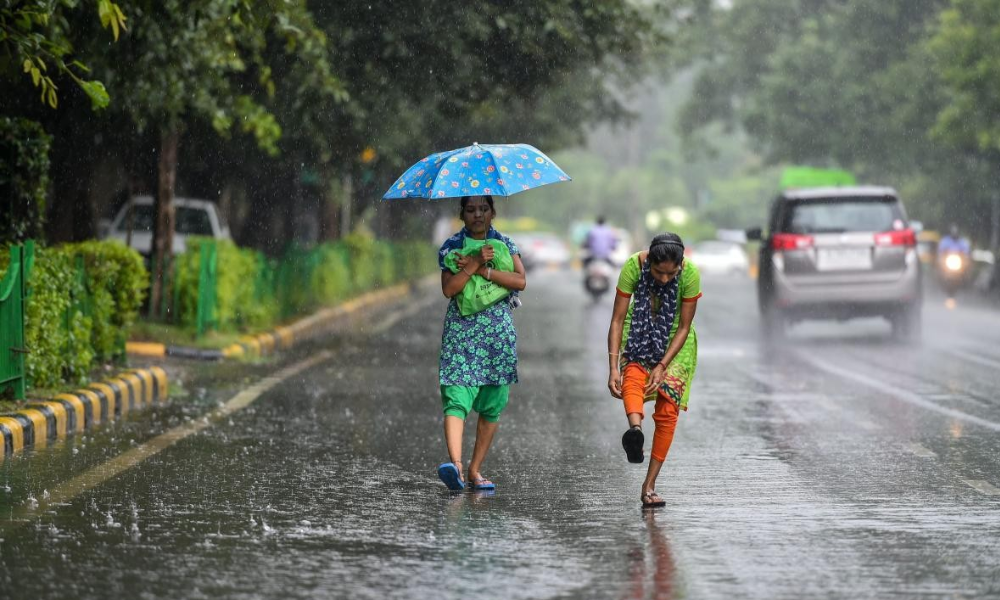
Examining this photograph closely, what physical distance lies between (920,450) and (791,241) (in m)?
9.94

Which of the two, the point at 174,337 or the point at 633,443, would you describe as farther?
the point at 174,337

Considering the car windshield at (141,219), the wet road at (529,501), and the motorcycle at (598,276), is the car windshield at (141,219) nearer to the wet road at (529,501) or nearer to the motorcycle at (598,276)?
the motorcycle at (598,276)

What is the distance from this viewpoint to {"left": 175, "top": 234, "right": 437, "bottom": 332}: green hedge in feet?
61.1

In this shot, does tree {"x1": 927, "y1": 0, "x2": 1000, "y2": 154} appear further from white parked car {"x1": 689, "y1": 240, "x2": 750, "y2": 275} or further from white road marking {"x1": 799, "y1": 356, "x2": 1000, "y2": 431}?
white parked car {"x1": 689, "y1": 240, "x2": 750, "y2": 275}

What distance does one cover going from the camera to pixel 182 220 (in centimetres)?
2573

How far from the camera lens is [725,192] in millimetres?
87875

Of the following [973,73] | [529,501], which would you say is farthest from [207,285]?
[973,73]

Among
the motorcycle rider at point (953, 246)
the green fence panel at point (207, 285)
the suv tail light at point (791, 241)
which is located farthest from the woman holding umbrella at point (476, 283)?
the motorcycle rider at point (953, 246)

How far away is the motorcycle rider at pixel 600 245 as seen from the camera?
104 feet

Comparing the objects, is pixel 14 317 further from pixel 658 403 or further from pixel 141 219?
pixel 141 219

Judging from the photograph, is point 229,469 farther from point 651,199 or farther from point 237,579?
point 651,199

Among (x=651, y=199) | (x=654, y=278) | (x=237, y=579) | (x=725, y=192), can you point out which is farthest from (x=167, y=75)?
(x=651, y=199)

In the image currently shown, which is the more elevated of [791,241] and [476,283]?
[791,241]

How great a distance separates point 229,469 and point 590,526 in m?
2.63
